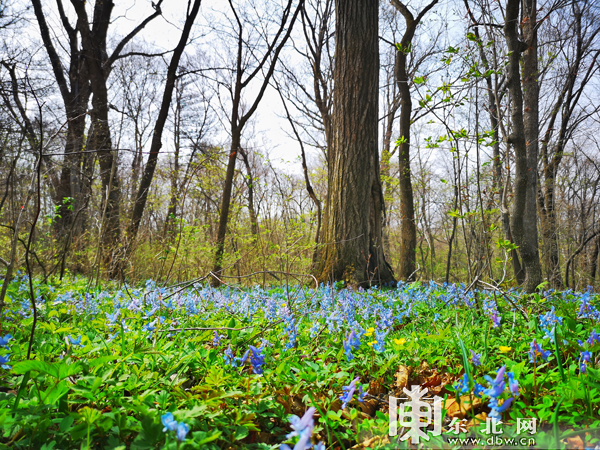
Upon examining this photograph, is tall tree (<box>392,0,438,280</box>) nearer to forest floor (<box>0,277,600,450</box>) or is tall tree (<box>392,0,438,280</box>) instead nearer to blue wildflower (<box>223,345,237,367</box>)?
forest floor (<box>0,277,600,450</box>)

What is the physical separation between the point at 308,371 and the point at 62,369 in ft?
3.14

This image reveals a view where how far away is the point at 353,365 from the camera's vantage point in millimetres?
1668

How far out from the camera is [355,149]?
5.27 metres

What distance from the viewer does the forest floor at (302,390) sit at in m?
1.02

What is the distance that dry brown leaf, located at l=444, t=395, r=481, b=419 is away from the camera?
1.30 metres

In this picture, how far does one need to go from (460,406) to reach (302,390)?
0.63 metres

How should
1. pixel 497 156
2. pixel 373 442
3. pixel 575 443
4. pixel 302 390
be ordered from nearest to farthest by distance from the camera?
pixel 575 443 → pixel 373 442 → pixel 302 390 → pixel 497 156

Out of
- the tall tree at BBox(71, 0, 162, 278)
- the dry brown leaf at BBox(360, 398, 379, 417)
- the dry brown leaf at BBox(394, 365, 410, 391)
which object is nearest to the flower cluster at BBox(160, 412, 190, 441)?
the dry brown leaf at BBox(360, 398, 379, 417)

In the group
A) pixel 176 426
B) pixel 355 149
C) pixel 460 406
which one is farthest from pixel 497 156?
pixel 176 426

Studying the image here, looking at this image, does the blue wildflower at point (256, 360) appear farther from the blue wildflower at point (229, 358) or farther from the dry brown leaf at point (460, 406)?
the dry brown leaf at point (460, 406)

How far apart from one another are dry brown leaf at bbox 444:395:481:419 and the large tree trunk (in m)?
3.65

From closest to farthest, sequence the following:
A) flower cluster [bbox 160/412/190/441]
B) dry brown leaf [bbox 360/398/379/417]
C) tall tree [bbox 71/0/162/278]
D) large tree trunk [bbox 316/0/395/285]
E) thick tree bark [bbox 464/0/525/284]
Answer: flower cluster [bbox 160/412/190/441]
dry brown leaf [bbox 360/398/379/417]
thick tree bark [bbox 464/0/525/284]
large tree trunk [bbox 316/0/395/285]
tall tree [bbox 71/0/162/278]

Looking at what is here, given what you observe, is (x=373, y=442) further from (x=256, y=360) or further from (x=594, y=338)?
(x=594, y=338)

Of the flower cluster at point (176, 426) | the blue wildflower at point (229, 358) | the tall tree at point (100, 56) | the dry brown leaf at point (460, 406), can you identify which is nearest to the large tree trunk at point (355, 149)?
the blue wildflower at point (229, 358)
